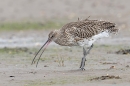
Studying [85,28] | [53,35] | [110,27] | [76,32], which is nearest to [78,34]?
[76,32]

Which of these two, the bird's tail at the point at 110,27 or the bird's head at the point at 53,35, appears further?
A: the bird's tail at the point at 110,27

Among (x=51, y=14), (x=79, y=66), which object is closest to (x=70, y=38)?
(x=79, y=66)

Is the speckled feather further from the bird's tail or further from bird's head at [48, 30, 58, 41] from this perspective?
the bird's tail

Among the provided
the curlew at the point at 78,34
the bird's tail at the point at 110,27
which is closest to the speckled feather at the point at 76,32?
the curlew at the point at 78,34

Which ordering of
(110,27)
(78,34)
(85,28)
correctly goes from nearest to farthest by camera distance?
(78,34) < (85,28) < (110,27)

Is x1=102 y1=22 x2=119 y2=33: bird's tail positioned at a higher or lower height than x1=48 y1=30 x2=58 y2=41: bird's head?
higher

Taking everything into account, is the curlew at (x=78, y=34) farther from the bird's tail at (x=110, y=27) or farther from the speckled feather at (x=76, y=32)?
the bird's tail at (x=110, y=27)

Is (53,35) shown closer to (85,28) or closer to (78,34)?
(78,34)

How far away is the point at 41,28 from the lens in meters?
25.9

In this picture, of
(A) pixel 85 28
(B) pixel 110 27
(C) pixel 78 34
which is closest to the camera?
(C) pixel 78 34

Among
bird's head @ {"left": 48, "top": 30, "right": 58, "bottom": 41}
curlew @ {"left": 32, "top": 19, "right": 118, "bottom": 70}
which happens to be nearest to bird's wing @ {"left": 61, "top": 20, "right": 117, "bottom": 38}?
curlew @ {"left": 32, "top": 19, "right": 118, "bottom": 70}

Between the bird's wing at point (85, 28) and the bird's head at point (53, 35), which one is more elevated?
the bird's wing at point (85, 28)

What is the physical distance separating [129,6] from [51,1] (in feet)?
14.6

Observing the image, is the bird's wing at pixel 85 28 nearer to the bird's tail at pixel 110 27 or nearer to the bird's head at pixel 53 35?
the bird's tail at pixel 110 27
